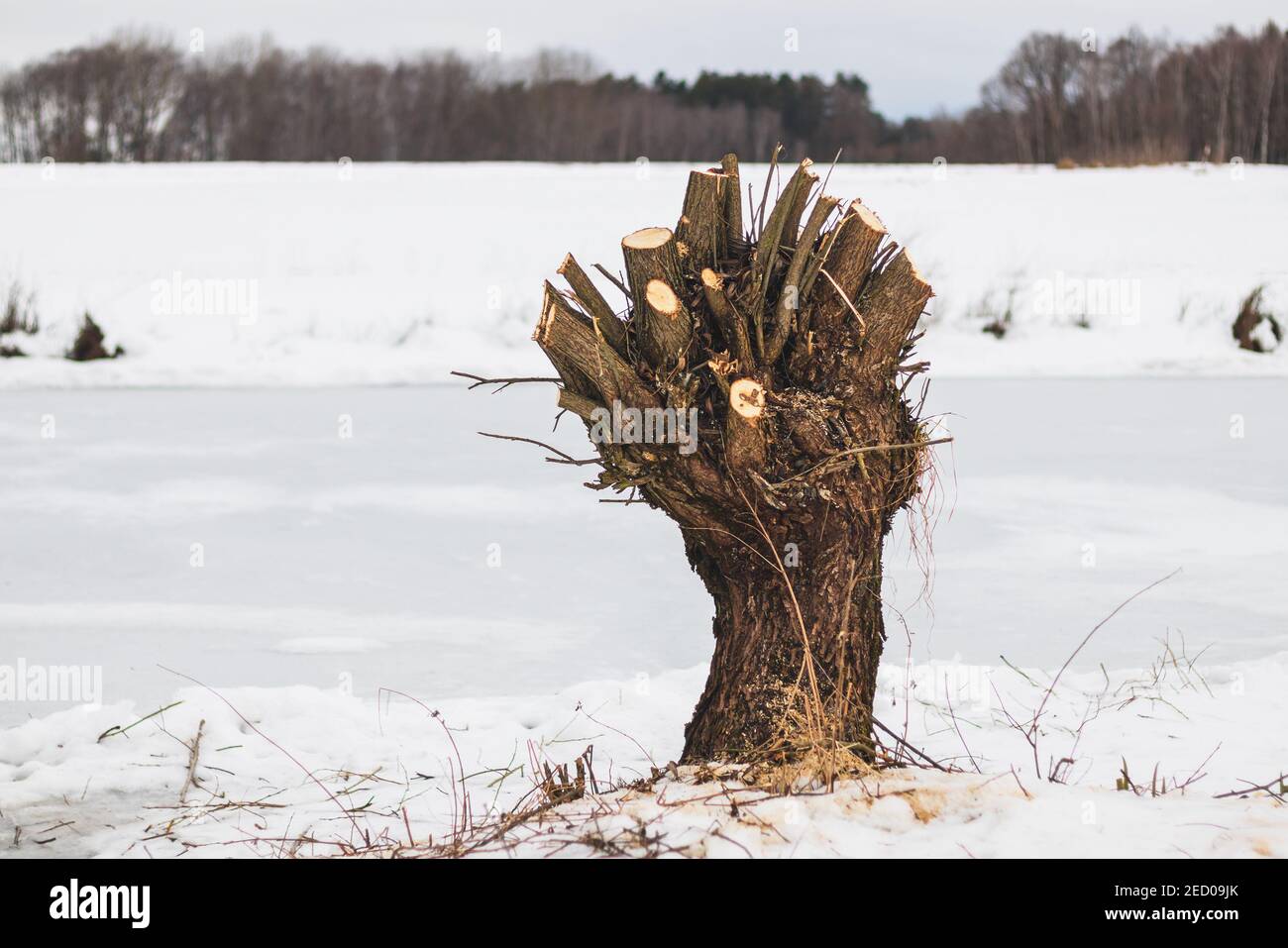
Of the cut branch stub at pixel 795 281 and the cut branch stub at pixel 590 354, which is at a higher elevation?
the cut branch stub at pixel 795 281

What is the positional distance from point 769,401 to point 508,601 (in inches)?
105

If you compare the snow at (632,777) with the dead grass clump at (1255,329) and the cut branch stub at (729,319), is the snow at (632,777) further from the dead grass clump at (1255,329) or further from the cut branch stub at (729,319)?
the dead grass clump at (1255,329)

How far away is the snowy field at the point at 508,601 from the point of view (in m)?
3.14

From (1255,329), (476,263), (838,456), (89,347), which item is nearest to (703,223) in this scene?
(838,456)

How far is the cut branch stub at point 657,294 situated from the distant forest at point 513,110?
99.5 ft

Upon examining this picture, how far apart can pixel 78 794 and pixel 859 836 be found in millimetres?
2274

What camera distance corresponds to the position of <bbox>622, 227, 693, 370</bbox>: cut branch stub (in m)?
3.01

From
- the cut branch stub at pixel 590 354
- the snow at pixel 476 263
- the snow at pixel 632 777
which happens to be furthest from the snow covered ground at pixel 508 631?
the snow at pixel 476 263

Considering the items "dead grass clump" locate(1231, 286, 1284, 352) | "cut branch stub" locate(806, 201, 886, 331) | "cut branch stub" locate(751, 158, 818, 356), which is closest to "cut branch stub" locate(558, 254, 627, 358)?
"cut branch stub" locate(751, 158, 818, 356)

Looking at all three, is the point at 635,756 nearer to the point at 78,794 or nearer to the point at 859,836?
the point at 859,836

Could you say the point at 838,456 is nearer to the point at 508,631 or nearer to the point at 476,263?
the point at 508,631

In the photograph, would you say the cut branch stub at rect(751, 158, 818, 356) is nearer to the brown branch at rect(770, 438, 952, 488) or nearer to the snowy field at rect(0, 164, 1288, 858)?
the brown branch at rect(770, 438, 952, 488)

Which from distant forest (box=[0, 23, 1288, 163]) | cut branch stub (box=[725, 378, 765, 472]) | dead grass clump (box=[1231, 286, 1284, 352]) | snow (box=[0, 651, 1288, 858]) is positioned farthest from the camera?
distant forest (box=[0, 23, 1288, 163])

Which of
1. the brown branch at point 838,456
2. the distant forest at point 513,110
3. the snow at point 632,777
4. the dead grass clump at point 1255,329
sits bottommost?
the snow at point 632,777
